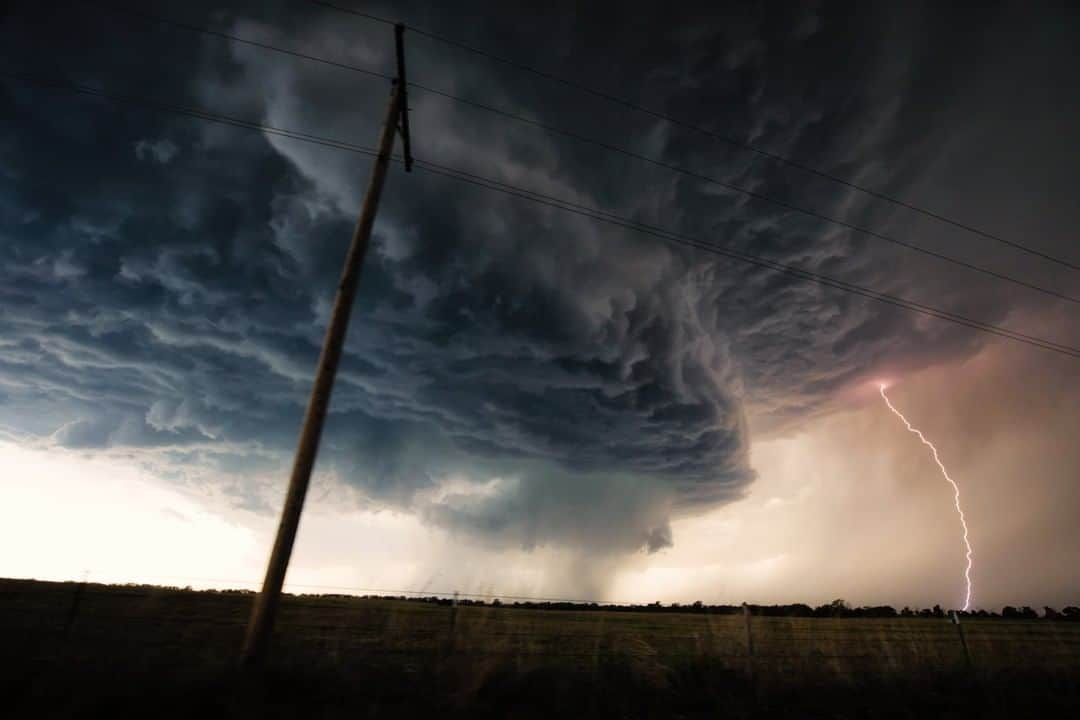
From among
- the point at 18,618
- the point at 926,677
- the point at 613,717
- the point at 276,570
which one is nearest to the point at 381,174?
the point at 276,570

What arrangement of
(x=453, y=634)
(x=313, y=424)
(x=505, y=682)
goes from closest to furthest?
(x=313, y=424) < (x=505, y=682) < (x=453, y=634)

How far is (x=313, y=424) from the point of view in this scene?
782 centimetres

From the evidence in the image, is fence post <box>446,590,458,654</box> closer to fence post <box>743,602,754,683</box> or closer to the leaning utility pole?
the leaning utility pole

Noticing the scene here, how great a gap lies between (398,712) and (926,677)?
14772 mm

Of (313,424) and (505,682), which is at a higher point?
(313,424)

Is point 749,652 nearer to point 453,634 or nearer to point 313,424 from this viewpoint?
point 453,634

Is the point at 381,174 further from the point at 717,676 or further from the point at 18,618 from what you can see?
the point at 18,618

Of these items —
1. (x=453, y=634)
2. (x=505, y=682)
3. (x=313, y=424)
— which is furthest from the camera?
(x=453, y=634)

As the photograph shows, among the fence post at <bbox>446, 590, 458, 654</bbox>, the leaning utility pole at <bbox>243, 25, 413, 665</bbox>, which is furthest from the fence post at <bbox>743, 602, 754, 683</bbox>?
the leaning utility pole at <bbox>243, 25, 413, 665</bbox>

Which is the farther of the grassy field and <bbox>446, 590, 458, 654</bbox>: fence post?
<bbox>446, 590, 458, 654</bbox>: fence post

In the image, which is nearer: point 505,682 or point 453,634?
point 505,682

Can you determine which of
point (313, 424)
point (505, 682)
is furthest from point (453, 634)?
point (313, 424)

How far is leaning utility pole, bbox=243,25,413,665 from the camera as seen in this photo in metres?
7.22

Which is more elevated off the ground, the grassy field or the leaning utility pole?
the leaning utility pole
